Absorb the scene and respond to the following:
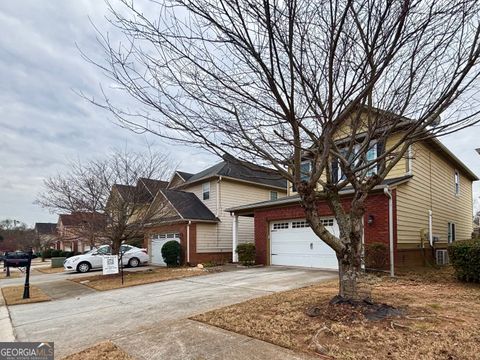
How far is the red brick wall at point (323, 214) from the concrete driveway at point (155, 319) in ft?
7.02

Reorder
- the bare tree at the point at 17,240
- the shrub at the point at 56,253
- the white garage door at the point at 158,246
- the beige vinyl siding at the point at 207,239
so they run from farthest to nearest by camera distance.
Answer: the bare tree at the point at 17,240 < the shrub at the point at 56,253 < the white garage door at the point at 158,246 < the beige vinyl siding at the point at 207,239

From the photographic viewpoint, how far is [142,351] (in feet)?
16.0

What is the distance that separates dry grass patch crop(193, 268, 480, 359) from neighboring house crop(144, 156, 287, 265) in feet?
37.7

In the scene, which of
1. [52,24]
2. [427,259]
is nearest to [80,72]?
[52,24]

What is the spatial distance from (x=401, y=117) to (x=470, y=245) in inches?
209

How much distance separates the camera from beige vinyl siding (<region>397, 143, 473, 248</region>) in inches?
508

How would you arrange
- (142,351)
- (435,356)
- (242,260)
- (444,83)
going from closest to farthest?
(435,356) < (142,351) < (444,83) < (242,260)

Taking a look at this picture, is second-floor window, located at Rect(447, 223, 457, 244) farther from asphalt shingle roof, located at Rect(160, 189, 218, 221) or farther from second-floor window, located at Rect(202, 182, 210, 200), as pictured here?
second-floor window, located at Rect(202, 182, 210, 200)

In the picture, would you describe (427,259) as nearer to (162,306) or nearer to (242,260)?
(242,260)

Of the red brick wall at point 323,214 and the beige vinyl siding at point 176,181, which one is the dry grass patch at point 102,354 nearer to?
the red brick wall at point 323,214

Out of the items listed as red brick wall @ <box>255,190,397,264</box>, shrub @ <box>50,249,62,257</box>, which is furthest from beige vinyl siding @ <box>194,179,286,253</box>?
shrub @ <box>50,249,62,257</box>

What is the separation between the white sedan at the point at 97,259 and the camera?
19.6 meters

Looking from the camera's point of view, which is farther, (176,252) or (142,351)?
(176,252)

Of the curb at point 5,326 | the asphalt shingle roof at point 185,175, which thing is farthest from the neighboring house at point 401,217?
the curb at point 5,326
